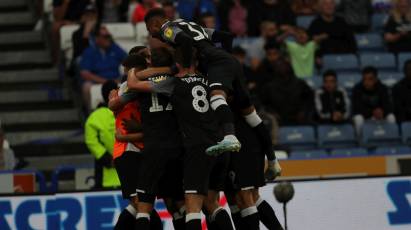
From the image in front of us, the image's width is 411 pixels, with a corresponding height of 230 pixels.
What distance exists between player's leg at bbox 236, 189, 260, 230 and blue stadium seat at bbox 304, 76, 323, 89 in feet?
23.3

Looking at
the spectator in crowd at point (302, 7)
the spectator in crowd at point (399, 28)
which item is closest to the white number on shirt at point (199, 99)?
the spectator in crowd at point (399, 28)

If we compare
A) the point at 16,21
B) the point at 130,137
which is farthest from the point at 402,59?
the point at 130,137

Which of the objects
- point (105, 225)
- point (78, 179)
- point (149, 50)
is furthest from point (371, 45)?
point (149, 50)

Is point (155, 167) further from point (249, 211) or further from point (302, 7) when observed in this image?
point (302, 7)

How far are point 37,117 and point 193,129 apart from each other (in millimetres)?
7857

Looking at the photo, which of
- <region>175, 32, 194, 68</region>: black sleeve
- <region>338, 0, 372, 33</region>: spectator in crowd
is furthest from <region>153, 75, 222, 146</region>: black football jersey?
<region>338, 0, 372, 33</region>: spectator in crowd

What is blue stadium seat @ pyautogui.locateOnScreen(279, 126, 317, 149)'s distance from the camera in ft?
60.9

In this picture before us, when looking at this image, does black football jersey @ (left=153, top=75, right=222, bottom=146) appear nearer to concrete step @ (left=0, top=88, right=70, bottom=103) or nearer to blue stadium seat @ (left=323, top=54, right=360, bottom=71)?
concrete step @ (left=0, top=88, right=70, bottom=103)

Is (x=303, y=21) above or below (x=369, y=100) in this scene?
above

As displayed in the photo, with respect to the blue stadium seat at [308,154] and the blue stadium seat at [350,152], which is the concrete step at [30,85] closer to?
the blue stadium seat at [308,154]

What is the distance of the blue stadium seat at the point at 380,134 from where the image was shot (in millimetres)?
18891

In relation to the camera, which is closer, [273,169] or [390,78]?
[273,169]

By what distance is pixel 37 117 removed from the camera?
19.4 m

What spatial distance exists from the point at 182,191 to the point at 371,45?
9307mm
